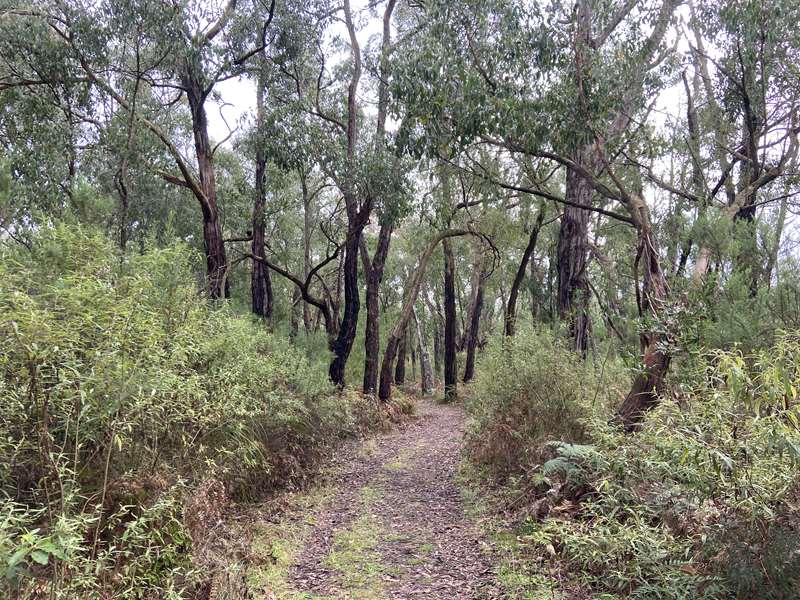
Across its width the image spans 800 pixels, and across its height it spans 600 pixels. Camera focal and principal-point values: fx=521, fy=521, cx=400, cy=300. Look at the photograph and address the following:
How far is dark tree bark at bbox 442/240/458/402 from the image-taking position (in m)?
18.8

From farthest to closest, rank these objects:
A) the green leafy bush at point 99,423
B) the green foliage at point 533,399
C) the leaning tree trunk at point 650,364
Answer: the green foliage at point 533,399 → the leaning tree trunk at point 650,364 → the green leafy bush at point 99,423

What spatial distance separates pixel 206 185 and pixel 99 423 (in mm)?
7828

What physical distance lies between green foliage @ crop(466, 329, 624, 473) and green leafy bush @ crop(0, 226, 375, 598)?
11.5 feet

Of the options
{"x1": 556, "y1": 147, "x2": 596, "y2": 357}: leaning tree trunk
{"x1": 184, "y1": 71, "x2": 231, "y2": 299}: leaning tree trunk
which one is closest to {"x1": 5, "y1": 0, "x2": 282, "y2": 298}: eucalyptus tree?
{"x1": 184, "y1": 71, "x2": 231, "y2": 299}: leaning tree trunk

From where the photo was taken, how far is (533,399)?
6582 mm

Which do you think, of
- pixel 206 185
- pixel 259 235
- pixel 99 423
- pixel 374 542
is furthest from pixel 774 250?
pixel 259 235

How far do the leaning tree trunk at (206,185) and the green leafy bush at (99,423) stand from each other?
4989 mm

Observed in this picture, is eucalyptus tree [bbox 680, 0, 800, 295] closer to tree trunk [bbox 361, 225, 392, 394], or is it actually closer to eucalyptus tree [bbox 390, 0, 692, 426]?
eucalyptus tree [bbox 390, 0, 692, 426]

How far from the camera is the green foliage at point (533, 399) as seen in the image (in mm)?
6164

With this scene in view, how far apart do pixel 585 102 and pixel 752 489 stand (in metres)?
5.10

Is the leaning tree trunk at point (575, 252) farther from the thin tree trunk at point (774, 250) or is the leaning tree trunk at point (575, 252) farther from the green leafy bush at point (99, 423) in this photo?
the green leafy bush at point (99, 423)

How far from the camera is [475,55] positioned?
6.88 m

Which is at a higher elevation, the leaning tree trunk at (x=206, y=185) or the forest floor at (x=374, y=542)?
the leaning tree trunk at (x=206, y=185)

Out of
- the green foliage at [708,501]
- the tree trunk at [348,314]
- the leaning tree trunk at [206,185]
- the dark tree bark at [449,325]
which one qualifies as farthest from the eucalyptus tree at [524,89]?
the dark tree bark at [449,325]
